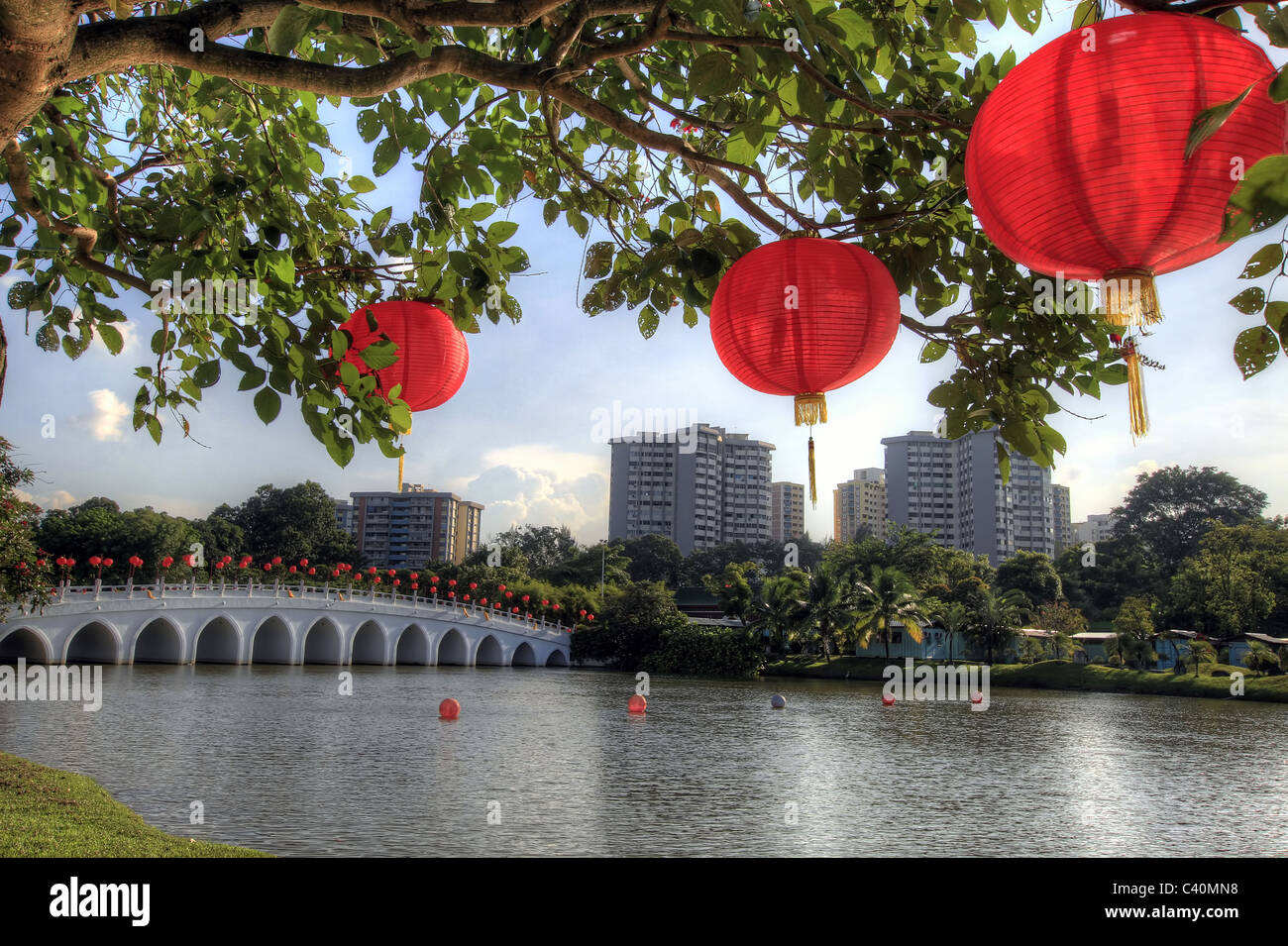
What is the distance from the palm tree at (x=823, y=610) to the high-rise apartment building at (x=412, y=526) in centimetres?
4867

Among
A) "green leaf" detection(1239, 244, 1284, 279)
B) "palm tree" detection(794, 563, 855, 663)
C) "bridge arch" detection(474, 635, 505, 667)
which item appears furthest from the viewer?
"bridge arch" detection(474, 635, 505, 667)

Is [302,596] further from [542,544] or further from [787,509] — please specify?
[787,509]

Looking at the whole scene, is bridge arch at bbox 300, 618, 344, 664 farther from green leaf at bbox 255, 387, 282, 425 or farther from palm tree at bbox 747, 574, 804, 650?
green leaf at bbox 255, 387, 282, 425

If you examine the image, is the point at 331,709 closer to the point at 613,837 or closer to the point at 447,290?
the point at 613,837

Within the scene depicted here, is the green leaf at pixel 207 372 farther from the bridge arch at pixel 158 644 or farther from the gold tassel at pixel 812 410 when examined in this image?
the bridge arch at pixel 158 644

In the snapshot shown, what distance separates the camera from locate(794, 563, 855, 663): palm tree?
105ft

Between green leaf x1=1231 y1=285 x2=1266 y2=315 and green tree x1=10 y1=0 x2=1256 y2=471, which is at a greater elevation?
green tree x1=10 y1=0 x2=1256 y2=471

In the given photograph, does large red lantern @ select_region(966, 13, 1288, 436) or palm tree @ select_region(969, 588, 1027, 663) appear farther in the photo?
palm tree @ select_region(969, 588, 1027, 663)

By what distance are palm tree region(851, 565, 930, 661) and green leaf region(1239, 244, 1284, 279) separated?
99.3 feet

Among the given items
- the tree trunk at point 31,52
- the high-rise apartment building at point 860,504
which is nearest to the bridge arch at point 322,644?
the tree trunk at point 31,52

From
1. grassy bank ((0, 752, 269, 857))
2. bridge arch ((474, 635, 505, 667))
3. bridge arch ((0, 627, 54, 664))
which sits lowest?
bridge arch ((474, 635, 505, 667))

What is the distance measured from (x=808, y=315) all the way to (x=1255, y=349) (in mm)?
1108

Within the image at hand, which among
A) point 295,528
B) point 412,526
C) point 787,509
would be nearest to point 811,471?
point 295,528

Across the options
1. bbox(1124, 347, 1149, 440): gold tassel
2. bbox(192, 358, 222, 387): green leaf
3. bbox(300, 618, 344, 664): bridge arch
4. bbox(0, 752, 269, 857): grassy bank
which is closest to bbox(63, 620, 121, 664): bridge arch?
bbox(300, 618, 344, 664): bridge arch
